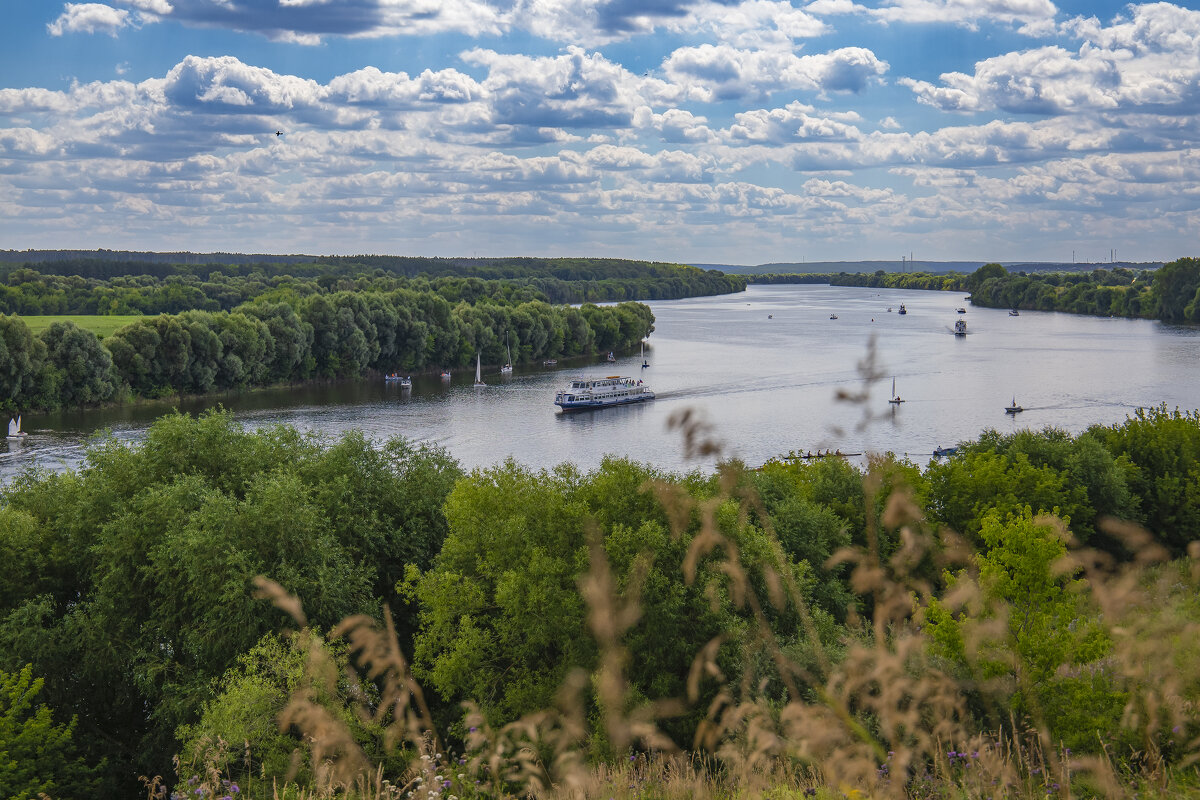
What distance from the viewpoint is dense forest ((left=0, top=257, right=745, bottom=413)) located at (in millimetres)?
60781

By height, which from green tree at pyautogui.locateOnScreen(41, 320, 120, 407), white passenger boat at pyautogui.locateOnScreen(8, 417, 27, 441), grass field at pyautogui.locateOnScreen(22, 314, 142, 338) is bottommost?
white passenger boat at pyautogui.locateOnScreen(8, 417, 27, 441)

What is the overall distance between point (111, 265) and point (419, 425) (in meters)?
134

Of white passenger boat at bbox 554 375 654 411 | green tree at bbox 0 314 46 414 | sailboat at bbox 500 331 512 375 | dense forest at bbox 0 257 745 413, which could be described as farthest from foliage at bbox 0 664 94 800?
sailboat at bbox 500 331 512 375

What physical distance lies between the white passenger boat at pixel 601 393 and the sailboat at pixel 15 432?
3299cm

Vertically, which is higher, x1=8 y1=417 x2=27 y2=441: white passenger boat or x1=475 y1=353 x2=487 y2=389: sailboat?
x1=475 y1=353 x2=487 y2=389: sailboat

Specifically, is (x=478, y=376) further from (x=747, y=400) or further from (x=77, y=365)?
(x=77, y=365)

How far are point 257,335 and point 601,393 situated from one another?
27067 mm

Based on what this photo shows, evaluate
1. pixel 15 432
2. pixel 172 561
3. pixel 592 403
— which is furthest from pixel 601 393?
pixel 172 561

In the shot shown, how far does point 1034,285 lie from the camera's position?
182375mm

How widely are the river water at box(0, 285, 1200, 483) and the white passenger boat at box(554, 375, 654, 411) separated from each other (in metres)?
1.26

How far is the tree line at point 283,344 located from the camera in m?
60.2

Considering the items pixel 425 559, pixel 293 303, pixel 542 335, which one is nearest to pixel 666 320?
pixel 542 335

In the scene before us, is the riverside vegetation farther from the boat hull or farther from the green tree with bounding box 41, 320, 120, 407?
the green tree with bounding box 41, 320, 120, 407

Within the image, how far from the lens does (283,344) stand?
3017 inches
